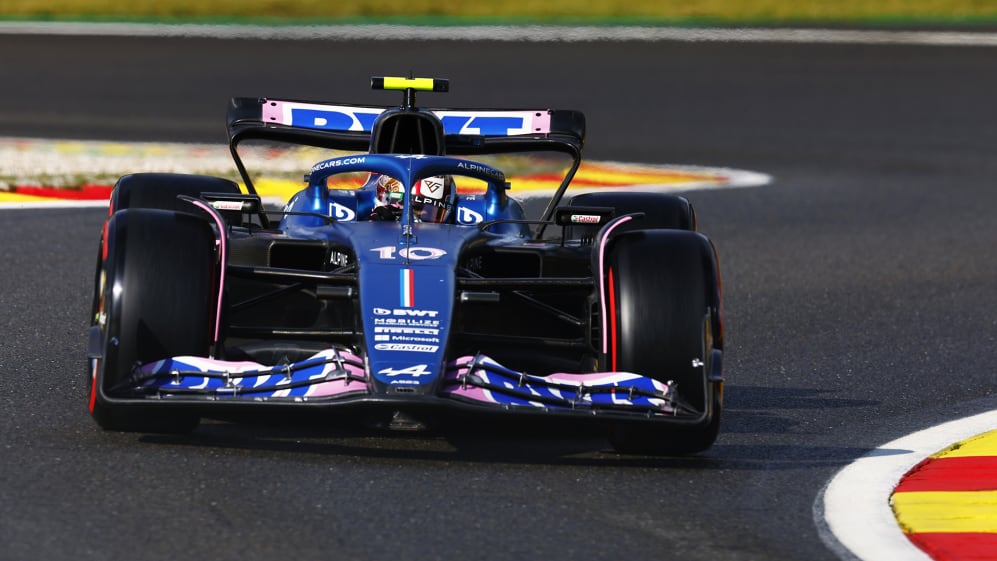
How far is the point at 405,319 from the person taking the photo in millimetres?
6301

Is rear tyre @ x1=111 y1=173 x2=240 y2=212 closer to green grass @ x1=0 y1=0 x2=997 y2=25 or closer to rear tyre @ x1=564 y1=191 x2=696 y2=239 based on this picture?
rear tyre @ x1=564 y1=191 x2=696 y2=239

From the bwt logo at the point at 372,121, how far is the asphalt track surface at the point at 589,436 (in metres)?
1.52

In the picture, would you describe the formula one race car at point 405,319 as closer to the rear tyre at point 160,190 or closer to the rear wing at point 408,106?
the rear tyre at point 160,190

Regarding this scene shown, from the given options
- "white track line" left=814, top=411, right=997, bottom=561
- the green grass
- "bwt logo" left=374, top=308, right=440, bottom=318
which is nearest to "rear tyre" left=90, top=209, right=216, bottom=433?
"bwt logo" left=374, top=308, right=440, bottom=318

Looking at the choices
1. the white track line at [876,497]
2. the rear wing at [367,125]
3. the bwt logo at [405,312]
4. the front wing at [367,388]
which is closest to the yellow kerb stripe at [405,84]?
the rear wing at [367,125]

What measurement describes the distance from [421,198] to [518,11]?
18.0m

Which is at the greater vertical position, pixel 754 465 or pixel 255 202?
pixel 255 202

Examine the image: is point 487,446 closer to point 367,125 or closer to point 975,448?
point 975,448

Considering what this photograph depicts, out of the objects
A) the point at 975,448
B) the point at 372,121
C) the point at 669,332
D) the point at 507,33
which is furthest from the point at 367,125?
the point at 507,33

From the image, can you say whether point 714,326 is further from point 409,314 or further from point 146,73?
point 146,73

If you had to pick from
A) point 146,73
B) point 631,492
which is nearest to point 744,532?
point 631,492

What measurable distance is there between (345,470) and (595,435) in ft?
3.90

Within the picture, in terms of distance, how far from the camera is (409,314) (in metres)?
6.34

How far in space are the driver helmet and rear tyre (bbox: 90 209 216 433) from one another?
54.5 inches
